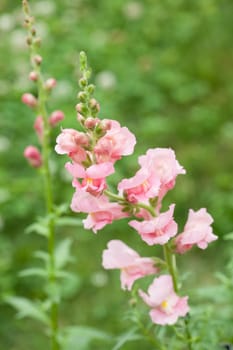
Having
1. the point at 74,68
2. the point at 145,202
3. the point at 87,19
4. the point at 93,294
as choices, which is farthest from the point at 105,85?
the point at 145,202

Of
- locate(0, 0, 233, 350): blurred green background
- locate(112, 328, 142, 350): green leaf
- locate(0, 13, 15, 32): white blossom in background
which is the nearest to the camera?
locate(112, 328, 142, 350): green leaf

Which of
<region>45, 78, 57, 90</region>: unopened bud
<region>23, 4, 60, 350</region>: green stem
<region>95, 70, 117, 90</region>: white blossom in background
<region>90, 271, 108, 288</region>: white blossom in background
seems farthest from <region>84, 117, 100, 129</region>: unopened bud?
<region>95, 70, 117, 90</region>: white blossom in background

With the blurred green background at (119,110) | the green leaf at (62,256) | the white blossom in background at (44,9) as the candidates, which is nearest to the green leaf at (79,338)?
the green leaf at (62,256)

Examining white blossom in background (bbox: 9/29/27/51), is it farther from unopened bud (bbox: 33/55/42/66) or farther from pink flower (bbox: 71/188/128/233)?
pink flower (bbox: 71/188/128/233)

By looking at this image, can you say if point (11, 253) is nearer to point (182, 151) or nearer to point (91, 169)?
point (182, 151)

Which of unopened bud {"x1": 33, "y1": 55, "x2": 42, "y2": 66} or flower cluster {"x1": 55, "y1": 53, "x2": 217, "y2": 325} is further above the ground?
unopened bud {"x1": 33, "y1": 55, "x2": 42, "y2": 66}

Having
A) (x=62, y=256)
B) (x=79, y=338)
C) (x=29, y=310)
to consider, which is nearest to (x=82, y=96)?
(x=62, y=256)

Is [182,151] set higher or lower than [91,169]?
higher

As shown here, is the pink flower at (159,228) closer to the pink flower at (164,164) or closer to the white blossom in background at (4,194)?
the pink flower at (164,164)
